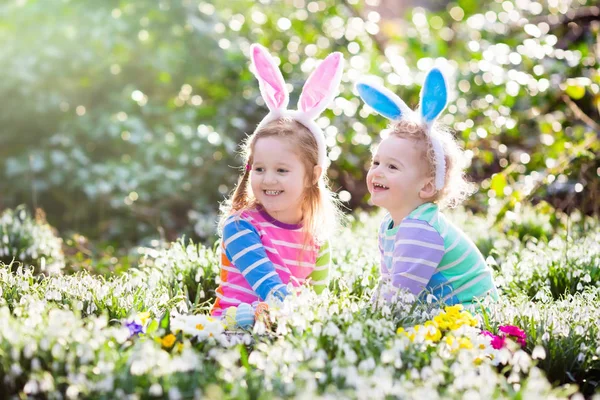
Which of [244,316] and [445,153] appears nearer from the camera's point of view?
[244,316]

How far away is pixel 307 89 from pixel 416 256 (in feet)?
2.91

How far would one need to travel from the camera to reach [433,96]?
9.27ft

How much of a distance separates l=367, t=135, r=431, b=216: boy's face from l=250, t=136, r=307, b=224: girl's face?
13.3 inches

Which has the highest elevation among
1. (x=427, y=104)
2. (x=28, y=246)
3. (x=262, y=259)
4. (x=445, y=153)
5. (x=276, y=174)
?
(x=427, y=104)

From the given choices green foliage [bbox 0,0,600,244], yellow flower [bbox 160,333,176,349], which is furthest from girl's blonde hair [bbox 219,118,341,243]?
green foliage [bbox 0,0,600,244]

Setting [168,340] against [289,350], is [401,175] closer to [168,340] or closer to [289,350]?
[289,350]

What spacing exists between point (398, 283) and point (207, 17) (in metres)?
4.05

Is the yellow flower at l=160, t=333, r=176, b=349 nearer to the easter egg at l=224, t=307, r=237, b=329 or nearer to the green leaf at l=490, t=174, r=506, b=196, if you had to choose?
the easter egg at l=224, t=307, r=237, b=329

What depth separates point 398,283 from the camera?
2.72 metres

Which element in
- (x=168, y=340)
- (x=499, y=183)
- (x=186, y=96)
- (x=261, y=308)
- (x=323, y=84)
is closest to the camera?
(x=168, y=340)

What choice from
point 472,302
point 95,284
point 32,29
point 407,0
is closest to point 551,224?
point 472,302

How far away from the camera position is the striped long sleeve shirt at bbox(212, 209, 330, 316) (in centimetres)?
283

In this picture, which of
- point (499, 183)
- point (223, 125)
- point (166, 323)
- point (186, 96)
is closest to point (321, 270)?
point (166, 323)

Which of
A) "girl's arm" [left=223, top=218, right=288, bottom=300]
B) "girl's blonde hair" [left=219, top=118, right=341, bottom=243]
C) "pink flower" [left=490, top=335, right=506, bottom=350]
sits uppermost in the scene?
"girl's blonde hair" [left=219, top=118, right=341, bottom=243]
